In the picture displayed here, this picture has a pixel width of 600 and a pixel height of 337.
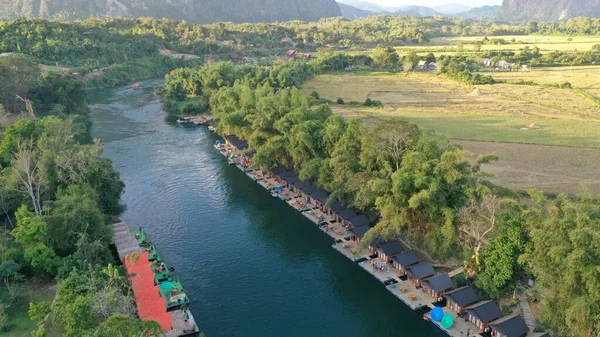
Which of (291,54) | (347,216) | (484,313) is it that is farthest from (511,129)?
(291,54)

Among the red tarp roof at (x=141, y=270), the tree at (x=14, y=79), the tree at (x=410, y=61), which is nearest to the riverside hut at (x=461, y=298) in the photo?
the red tarp roof at (x=141, y=270)

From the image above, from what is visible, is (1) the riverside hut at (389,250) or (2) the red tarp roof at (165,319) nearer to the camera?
(2) the red tarp roof at (165,319)

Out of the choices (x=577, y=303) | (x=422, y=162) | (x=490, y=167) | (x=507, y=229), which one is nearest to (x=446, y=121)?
(x=490, y=167)

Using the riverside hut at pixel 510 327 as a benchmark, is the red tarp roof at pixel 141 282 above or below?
above

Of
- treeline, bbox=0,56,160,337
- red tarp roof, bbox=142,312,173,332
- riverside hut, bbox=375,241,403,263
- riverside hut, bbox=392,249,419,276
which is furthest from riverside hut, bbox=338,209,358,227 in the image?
treeline, bbox=0,56,160,337

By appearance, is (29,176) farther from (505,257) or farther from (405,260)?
(505,257)

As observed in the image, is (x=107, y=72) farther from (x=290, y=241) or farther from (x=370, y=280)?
(x=370, y=280)

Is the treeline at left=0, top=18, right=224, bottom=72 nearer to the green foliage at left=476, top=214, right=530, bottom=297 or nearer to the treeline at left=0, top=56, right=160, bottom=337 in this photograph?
the treeline at left=0, top=56, right=160, bottom=337

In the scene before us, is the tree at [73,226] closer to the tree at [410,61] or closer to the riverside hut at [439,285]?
the riverside hut at [439,285]
